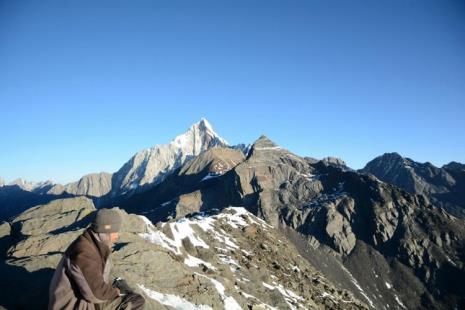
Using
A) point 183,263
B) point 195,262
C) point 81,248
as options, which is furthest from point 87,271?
point 195,262

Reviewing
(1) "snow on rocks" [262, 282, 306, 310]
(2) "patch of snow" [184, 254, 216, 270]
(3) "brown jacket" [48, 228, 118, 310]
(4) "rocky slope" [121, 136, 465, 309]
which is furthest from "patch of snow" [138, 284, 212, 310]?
(4) "rocky slope" [121, 136, 465, 309]

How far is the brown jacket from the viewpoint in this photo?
894cm

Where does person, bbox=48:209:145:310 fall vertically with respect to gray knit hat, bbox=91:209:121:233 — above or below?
below

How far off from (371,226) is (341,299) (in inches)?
4819

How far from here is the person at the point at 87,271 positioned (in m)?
8.95

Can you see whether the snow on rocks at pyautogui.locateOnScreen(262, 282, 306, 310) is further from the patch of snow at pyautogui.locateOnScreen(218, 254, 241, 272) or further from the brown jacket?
the brown jacket

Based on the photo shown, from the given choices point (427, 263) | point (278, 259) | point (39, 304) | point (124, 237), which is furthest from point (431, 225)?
point (39, 304)

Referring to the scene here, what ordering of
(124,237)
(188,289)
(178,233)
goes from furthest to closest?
(178,233) → (124,237) → (188,289)

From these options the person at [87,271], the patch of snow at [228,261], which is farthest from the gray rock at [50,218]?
the person at [87,271]

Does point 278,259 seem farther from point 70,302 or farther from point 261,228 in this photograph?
point 70,302

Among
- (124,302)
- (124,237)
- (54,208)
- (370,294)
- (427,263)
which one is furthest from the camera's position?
(427,263)

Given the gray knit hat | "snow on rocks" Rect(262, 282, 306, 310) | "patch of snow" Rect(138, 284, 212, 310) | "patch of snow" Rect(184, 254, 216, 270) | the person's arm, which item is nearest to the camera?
the person's arm

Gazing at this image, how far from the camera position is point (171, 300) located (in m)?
24.0

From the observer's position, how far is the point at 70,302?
29.7ft
